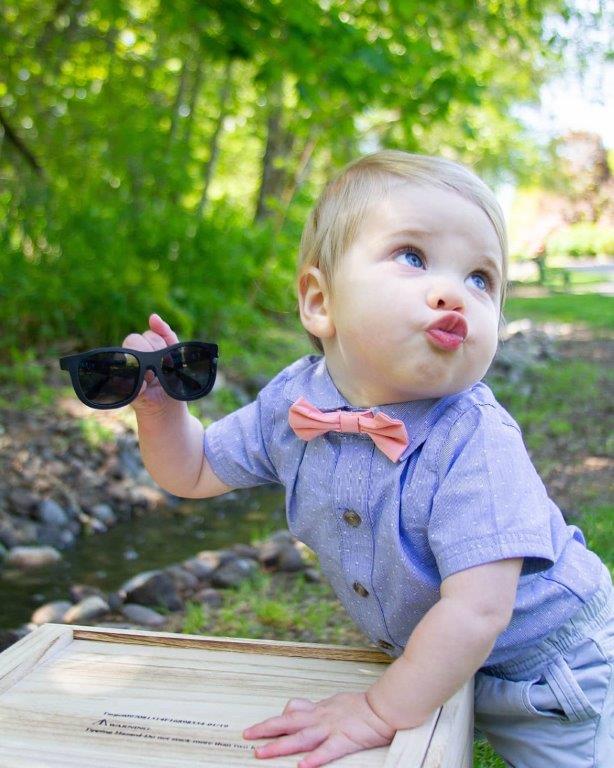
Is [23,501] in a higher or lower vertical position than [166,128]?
lower

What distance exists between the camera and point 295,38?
5.06 metres

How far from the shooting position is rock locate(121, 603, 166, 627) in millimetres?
3203

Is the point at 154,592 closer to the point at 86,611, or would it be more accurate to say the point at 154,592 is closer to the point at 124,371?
the point at 86,611

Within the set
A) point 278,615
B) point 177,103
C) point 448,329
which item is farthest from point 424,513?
point 177,103

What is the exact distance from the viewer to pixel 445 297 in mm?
1474

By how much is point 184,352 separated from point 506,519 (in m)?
0.69

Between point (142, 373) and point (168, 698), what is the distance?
597mm

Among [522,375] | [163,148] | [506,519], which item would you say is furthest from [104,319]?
[506,519]

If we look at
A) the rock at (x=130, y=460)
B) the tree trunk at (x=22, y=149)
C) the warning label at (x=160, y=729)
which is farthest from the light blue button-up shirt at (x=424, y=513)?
the tree trunk at (x=22, y=149)

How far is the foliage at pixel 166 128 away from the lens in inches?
211

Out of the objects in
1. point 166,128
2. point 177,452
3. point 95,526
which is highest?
point 166,128

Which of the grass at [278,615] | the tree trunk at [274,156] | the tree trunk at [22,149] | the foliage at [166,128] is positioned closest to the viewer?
the grass at [278,615]

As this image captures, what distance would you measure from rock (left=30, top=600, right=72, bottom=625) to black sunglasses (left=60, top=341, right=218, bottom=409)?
1.83 metres

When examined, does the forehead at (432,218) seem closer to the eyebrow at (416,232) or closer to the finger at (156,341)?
the eyebrow at (416,232)
